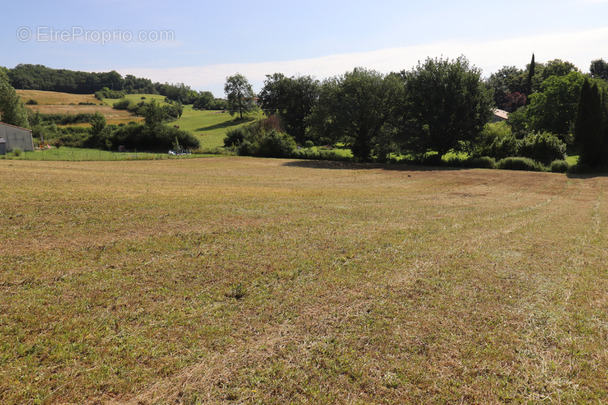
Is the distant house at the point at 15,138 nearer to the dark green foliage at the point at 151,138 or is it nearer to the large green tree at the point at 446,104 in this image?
the dark green foliage at the point at 151,138

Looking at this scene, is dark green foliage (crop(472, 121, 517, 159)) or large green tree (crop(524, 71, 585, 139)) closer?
dark green foliage (crop(472, 121, 517, 159))

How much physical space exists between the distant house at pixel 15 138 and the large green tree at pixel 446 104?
6218cm

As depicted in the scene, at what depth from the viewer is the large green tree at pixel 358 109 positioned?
42.7 meters

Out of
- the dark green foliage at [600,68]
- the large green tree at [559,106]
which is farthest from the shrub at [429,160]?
the dark green foliage at [600,68]

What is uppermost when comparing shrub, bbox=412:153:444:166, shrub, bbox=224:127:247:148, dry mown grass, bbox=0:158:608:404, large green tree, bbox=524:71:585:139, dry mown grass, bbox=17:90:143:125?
dry mown grass, bbox=17:90:143:125

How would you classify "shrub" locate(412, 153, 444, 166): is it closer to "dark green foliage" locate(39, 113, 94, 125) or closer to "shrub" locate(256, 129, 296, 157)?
Result: "shrub" locate(256, 129, 296, 157)

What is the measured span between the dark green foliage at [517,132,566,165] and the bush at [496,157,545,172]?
6.54 feet

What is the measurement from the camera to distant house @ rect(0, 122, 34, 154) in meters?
53.0

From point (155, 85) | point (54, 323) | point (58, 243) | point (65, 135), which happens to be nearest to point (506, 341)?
point (54, 323)

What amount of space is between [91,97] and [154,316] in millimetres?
144393

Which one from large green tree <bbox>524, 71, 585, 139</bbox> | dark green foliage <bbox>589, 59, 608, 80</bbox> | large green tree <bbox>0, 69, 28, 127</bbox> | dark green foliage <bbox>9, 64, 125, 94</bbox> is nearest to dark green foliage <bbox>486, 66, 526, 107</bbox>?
dark green foliage <bbox>589, 59, 608, 80</bbox>

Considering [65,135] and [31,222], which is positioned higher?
[65,135]

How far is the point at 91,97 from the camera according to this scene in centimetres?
12050

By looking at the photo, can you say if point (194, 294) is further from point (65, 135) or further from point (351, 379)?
point (65, 135)
